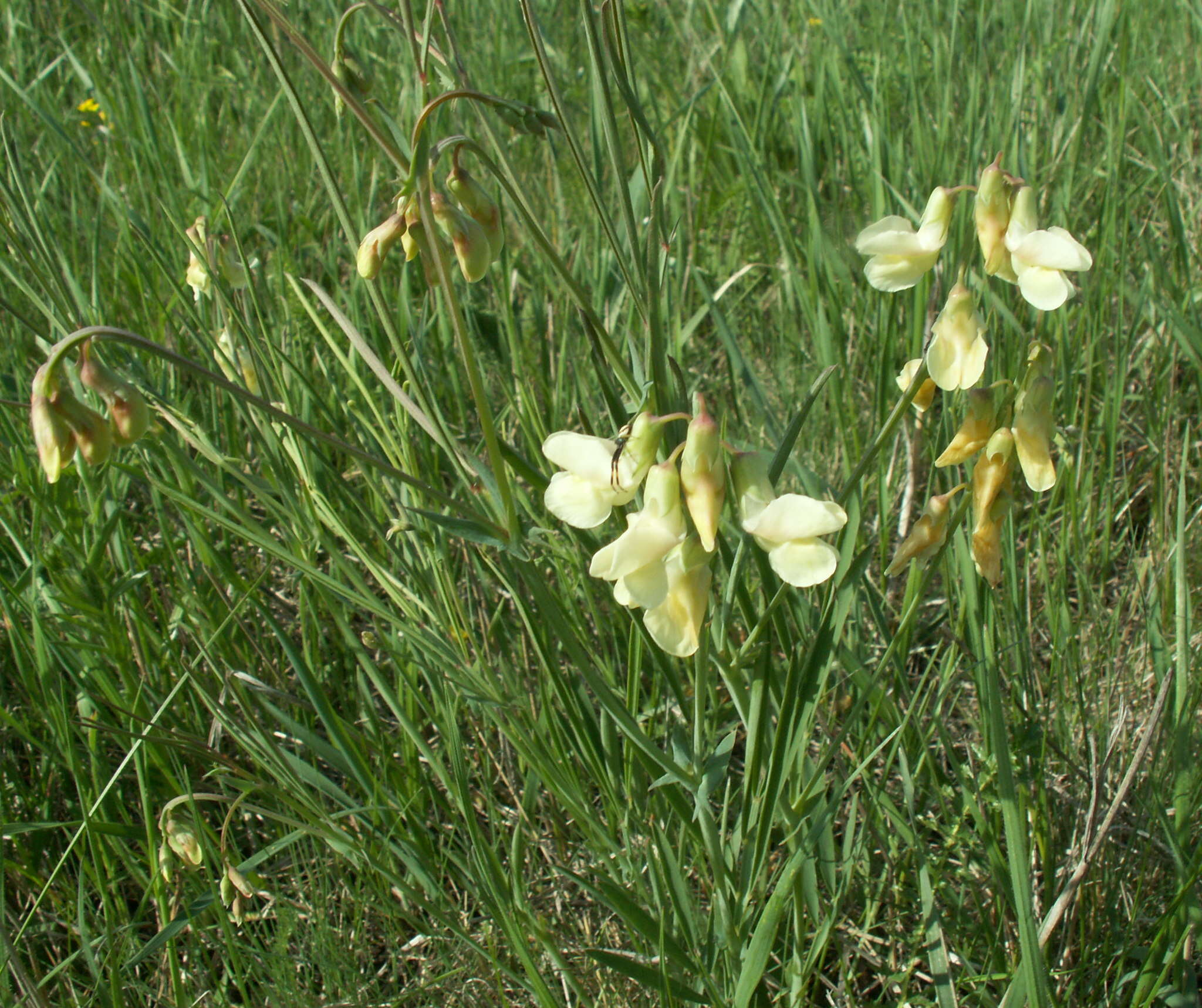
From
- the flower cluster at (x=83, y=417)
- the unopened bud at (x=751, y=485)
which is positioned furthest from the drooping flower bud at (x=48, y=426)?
the unopened bud at (x=751, y=485)

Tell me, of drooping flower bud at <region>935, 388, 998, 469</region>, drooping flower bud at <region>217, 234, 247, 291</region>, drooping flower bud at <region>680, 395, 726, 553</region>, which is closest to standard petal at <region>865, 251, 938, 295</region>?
drooping flower bud at <region>935, 388, 998, 469</region>

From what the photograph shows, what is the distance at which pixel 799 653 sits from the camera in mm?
1083

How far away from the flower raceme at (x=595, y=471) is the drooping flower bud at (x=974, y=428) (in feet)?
0.93

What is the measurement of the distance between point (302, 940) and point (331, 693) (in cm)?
42

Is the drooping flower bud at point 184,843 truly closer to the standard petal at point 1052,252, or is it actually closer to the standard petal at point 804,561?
the standard petal at point 804,561

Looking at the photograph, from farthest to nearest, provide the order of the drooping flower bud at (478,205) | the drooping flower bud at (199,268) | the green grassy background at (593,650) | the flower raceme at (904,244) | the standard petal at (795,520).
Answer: the drooping flower bud at (199,268)
the green grassy background at (593,650)
the drooping flower bud at (478,205)
the flower raceme at (904,244)
the standard petal at (795,520)

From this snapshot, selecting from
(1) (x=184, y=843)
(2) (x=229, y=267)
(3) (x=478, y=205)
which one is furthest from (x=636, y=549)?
(2) (x=229, y=267)

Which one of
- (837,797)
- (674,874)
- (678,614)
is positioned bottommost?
(674,874)

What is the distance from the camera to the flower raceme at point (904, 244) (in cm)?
82

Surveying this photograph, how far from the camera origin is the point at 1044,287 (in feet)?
2.54

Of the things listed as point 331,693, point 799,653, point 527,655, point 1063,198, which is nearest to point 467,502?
point 527,655

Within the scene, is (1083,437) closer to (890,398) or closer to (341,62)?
(890,398)

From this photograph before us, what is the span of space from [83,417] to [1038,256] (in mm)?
751

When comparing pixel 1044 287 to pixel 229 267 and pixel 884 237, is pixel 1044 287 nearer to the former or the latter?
pixel 884 237
